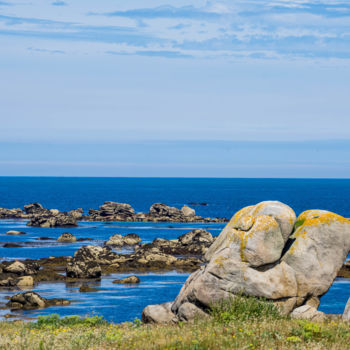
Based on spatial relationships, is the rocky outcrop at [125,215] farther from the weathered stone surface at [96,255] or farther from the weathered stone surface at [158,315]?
the weathered stone surface at [158,315]

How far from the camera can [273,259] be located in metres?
23.0

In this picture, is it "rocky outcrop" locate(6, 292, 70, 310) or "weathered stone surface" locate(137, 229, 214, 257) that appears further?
"weathered stone surface" locate(137, 229, 214, 257)

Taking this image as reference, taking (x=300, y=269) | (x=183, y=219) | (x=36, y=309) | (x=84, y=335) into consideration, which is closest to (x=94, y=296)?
(x=36, y=309)

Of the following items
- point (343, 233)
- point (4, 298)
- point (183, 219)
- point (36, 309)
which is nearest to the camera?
point (343, 233)

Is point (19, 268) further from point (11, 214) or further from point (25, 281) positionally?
point (11, 214)

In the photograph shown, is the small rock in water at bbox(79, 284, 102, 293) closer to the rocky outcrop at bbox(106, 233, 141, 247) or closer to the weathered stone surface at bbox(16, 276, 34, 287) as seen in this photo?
the weathered stone surface at bbox(16, 276, 34, 287)

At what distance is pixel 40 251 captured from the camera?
71750mm

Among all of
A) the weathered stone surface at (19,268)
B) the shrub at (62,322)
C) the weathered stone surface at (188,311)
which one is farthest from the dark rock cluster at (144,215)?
the shrub at (62,322)

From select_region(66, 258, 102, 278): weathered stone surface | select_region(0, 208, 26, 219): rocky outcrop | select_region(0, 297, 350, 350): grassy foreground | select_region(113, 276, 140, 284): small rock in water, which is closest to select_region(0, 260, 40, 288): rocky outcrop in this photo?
select_region(66, 258, 102, 278): weathered stone surface

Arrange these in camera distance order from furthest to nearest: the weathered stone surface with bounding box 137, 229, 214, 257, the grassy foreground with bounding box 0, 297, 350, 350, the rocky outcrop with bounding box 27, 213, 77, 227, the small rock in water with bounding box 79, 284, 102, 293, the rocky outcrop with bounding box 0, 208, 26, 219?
the rocky outcrop with bounding box 0, 208, 26, 219, the rocky outcrop with bounding box 27, 213, 77, 227, the weathered stone surface with bounding box 137, 229, 214, 257, the small rock in water with bounding box 79, 284, 102, 293, the grassy foreground with bounding box 0, 297, 350, 350

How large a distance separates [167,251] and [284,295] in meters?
49.1

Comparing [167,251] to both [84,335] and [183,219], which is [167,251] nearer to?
[183,219]

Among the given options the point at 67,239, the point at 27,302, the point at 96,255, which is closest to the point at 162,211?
the point at 67,239

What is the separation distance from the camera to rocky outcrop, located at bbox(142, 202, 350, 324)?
2236 centimetres
